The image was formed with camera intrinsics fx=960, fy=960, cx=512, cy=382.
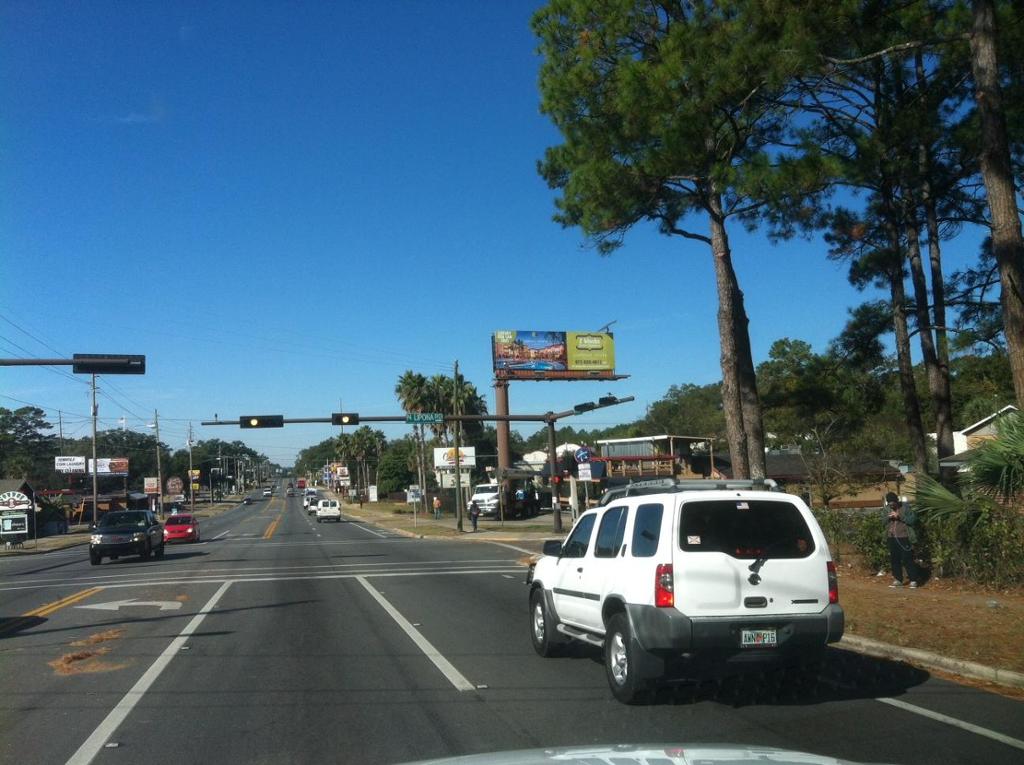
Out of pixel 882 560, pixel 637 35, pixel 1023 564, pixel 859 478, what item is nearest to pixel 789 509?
pixel 1023 564

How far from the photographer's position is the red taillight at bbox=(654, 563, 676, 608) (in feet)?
26.9

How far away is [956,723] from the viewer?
7.73 m

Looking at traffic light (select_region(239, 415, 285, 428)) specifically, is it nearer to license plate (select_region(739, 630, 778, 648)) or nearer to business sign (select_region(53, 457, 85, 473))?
license plate (select_region(739, 630, 778, 648))

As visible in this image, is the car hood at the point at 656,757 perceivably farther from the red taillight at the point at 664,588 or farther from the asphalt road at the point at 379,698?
the red taillight at the point at 664,588

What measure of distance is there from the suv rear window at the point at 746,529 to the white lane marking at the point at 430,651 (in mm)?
2782

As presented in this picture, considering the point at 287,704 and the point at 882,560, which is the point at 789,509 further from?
the point at 882,560

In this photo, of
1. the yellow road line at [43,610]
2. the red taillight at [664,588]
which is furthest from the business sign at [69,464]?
the red taillight at [664,588]

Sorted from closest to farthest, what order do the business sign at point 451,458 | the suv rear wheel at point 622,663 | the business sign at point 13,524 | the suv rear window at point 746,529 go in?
Result: the suv rear wheel at point 622,663, the suv rear window at point 746,529, the business sign at point 13,524, the business sign at point 451,458

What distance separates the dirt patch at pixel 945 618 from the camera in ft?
34.1

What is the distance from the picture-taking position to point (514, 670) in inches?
405

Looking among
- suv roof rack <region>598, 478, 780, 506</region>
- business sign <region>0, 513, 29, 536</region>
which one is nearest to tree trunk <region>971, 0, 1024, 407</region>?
suv roof rack <region>598, 478, 780, 506</region>

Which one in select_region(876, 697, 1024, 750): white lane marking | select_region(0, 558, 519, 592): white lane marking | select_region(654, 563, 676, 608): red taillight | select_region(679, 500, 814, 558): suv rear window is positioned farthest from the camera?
select_region(0, 558, 519, 592): white lane marking

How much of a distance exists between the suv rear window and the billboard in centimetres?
6118

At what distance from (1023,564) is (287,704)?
11.2 m
